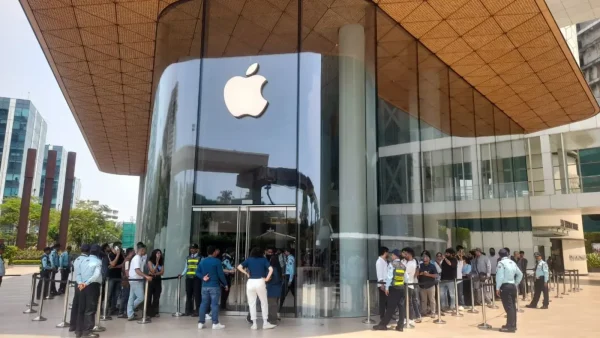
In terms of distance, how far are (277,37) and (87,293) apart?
7069 mm

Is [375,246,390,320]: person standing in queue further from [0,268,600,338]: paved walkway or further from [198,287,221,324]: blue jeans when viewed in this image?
[198,287,221,324]: blue jeans

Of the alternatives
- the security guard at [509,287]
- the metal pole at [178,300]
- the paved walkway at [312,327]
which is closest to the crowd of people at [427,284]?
the security guard at [509,287]

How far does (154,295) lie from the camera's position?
934cm

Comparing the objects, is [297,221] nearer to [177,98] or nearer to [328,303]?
[328,303]

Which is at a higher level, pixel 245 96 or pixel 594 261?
pixel 245 96

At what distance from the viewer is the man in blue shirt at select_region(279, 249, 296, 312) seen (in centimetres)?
945

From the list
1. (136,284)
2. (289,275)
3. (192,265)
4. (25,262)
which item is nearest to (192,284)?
(192,265)

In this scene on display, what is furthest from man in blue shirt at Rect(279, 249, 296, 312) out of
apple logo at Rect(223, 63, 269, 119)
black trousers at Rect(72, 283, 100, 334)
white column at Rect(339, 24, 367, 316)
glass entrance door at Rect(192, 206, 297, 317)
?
black trousers at Rect(72, 283, 100, 334)

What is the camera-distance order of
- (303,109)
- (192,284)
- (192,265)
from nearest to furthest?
1. (192,265)
2. (192,284)
3. (303,109)

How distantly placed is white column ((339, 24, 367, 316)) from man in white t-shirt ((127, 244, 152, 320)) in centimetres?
421

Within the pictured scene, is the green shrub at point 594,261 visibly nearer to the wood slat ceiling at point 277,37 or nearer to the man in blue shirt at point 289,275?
the wood slat ceiling at point 277,37

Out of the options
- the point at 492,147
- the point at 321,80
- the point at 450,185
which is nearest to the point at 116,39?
the point at 321,80

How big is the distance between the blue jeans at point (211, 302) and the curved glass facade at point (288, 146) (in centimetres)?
175

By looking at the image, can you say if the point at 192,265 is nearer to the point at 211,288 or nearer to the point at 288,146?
the point at 211,288
